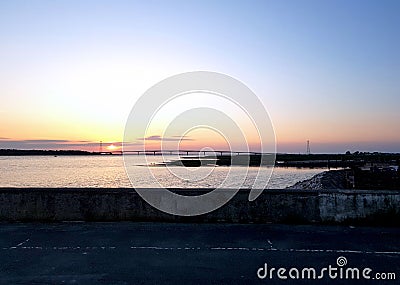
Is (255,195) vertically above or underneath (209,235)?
above

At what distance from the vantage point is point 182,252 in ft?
21.0

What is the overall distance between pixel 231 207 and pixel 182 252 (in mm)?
2817

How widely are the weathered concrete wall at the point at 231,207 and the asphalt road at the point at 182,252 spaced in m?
0.41

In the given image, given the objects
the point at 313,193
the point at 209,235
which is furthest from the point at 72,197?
the point at 313,193

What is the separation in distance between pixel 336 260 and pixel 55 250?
15.9ft

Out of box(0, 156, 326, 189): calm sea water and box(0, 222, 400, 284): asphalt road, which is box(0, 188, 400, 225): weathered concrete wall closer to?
box(0, 222, 400, 284): asphalt road

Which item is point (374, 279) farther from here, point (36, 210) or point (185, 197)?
point (36, 210)

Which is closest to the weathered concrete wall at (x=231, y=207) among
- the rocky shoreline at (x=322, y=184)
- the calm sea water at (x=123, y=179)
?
the rocky shoreline at (x=322, y=184)

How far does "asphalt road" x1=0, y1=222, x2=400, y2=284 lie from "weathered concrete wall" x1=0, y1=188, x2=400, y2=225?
1.34 ft

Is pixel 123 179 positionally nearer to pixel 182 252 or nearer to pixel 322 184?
pixel 322 184

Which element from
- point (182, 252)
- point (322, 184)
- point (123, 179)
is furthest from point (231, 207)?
point (123, 179)

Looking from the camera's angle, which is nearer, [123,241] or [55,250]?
[55,250]

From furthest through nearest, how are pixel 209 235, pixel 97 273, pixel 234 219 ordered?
pixel 234 219 < pixel 209 235 < pixel 97 273

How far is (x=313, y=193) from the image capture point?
8969 millimetres
